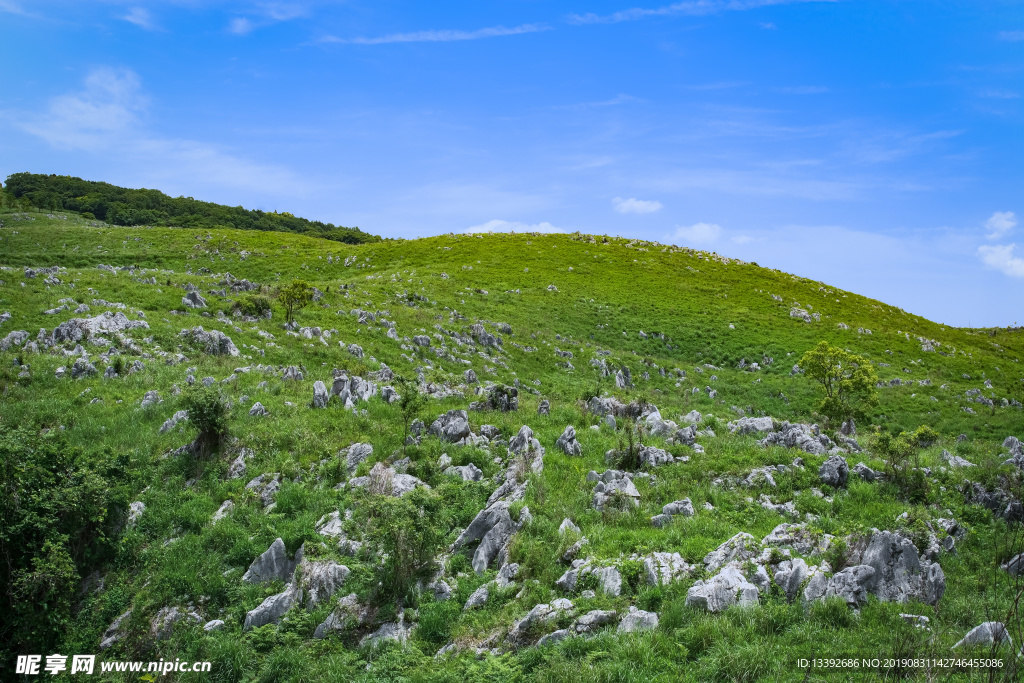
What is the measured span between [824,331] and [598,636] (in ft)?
172

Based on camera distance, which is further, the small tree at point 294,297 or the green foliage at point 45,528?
the small tree at point 294,297

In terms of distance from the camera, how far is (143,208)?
4572 inches

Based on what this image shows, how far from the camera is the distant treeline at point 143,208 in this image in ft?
356

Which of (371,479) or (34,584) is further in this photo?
(371,479)

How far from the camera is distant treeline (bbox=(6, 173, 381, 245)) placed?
108562 mm

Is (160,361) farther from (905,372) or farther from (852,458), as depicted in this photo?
(905,372)

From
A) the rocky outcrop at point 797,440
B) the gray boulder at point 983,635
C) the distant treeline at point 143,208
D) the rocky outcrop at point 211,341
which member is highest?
the distant treeline at point 143,208

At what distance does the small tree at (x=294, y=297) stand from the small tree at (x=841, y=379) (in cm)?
3280

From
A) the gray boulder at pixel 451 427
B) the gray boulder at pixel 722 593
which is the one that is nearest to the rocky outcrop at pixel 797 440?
the gray boulder at pixel 722 593

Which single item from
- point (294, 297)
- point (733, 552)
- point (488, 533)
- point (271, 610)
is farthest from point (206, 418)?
point (294, 297)

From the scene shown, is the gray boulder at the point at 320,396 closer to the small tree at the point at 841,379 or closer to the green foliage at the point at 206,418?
the green foliage at the point at 206,418

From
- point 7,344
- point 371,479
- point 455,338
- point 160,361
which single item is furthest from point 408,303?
point 371,479

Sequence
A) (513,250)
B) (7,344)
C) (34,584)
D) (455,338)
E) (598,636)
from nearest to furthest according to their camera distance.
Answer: (598,636), (34,584), (7,344), (455,338), (513,250)

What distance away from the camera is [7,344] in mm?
20062
